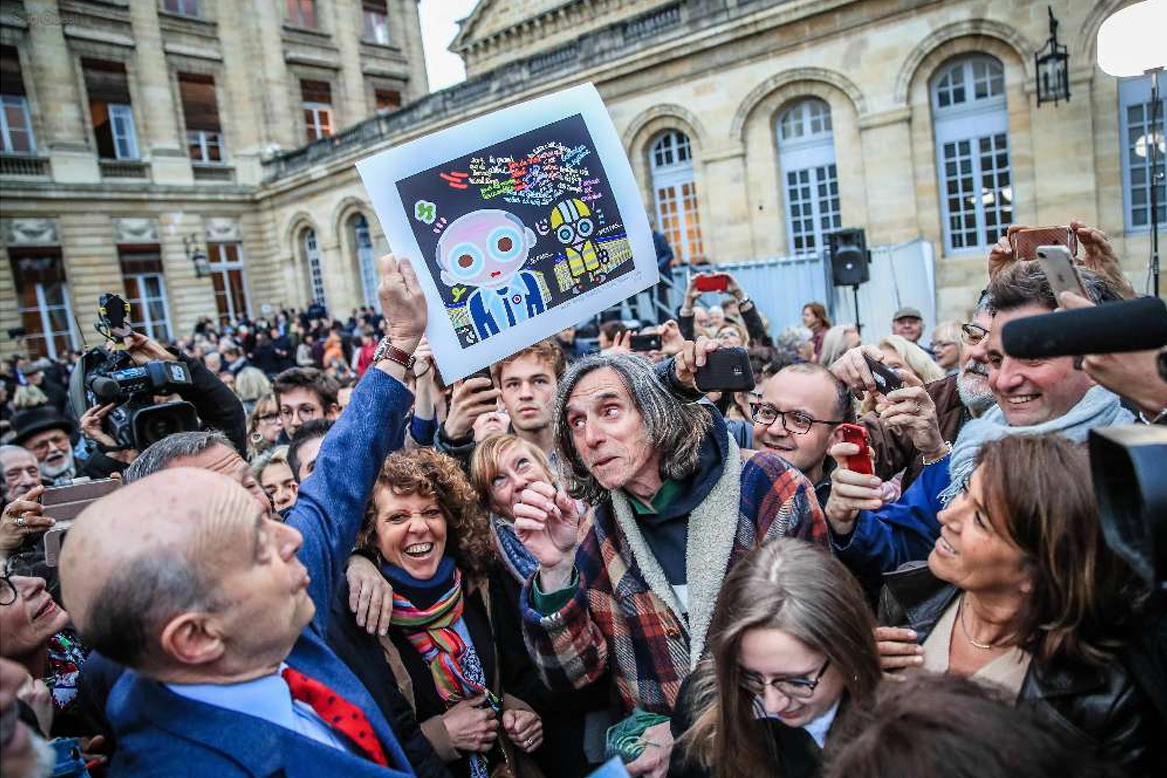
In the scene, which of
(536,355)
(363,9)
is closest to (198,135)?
(363,9)

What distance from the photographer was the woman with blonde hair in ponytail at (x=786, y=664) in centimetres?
155

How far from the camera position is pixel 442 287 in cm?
229

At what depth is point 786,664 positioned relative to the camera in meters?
1.55

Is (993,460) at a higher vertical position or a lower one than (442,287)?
lower

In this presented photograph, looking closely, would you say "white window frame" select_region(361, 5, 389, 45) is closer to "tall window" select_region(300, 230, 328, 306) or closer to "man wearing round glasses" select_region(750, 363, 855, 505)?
"tall window" select_region(300, 230, 328, 306)

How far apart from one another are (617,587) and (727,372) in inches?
27.3

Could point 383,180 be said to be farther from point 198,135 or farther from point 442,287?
point 198,135

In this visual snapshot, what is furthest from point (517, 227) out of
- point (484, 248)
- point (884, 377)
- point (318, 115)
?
point (318, 115)

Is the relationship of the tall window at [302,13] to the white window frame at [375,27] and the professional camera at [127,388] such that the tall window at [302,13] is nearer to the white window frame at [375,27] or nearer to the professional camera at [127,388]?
the white window frame at [375,27]

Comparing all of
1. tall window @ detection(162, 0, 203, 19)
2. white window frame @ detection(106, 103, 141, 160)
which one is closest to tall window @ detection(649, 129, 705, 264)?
white window frame @ detection(106, 103, 141, 160)

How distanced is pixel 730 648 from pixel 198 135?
2887 cm

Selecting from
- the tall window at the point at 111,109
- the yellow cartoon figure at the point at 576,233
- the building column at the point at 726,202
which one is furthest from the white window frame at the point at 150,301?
the yellow cartoon figure at the point at 576,233

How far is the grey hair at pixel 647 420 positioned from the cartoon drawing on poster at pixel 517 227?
34cm

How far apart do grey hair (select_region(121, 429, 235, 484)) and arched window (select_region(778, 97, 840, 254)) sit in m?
13.4
